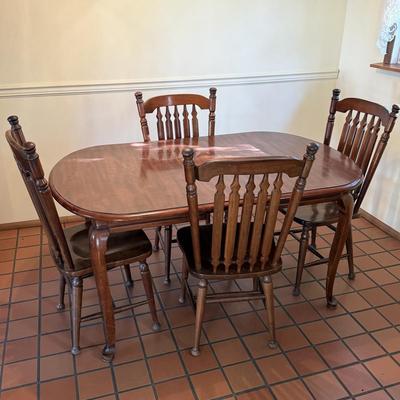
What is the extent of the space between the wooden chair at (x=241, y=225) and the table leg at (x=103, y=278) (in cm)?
35

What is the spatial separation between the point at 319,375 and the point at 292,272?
0.75m

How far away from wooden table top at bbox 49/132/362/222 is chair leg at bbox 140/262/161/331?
0.38 m

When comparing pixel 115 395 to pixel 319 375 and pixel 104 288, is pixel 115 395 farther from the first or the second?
pixel 319 375

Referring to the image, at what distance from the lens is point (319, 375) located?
1.75 metres

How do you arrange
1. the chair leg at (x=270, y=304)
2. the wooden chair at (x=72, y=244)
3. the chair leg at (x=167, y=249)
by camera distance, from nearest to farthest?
the wooden chair at (x=72, y=244) < the chair leg at (x=270, y=304) < the chair leg at (x=167, y=249)

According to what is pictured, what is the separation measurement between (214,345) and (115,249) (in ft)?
2.10

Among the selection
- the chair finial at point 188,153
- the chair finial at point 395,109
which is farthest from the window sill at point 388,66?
the chair finial at point 188,153

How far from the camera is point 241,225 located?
61.6 inches

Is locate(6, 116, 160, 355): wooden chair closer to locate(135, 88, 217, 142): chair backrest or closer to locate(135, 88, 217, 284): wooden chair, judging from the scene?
locate(135, 88, 217, 284): wooden chair

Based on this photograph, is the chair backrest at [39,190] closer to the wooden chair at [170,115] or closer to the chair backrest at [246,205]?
the chair backrest at [246,205]

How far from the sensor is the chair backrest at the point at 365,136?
2.08 metres

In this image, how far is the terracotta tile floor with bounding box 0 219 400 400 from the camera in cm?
169

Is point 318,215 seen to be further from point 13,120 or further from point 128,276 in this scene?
point 13,120

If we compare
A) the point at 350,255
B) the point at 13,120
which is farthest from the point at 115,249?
the point at 350,255
